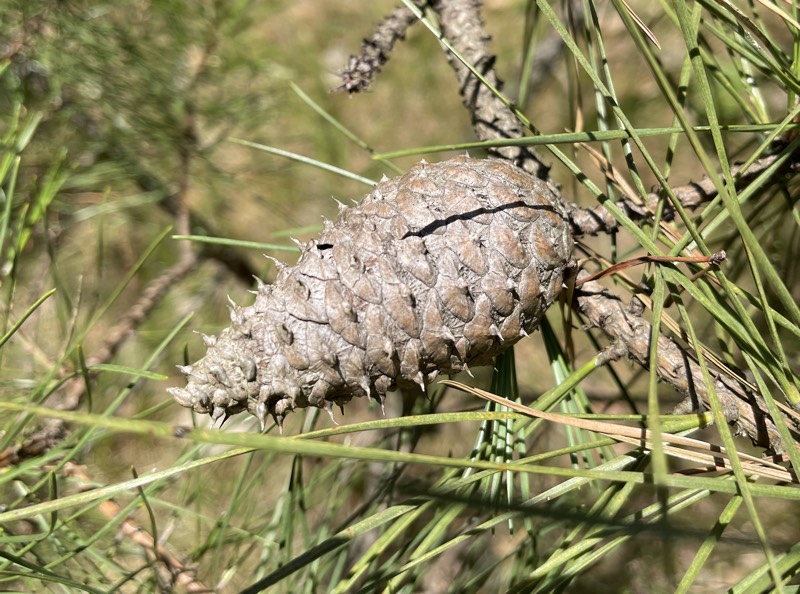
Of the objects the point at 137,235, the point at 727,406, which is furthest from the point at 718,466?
the point at 137,235

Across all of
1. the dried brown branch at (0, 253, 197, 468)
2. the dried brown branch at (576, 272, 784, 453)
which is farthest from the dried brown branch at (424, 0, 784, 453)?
the dried brown branch at (0, 253, 197, 468)

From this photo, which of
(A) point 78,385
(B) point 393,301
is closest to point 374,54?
(B) point 393,301

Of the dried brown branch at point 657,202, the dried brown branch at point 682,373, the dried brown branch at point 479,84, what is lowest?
the dried brown branch at point 682,373

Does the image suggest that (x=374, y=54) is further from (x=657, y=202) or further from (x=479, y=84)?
(x=657, y=202)

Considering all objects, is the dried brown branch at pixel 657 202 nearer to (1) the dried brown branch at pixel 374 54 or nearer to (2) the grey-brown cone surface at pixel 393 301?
(2) the grey-brown cone surface at pixel 393 301

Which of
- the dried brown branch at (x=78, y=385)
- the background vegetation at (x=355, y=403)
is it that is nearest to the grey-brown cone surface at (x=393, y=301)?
the background vegetation at (x=355, y=403)

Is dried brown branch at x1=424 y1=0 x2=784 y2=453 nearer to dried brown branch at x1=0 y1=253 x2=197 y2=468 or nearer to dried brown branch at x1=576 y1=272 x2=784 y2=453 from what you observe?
dried brown branch at x1=576 y1=272 x2=784 y2=453
